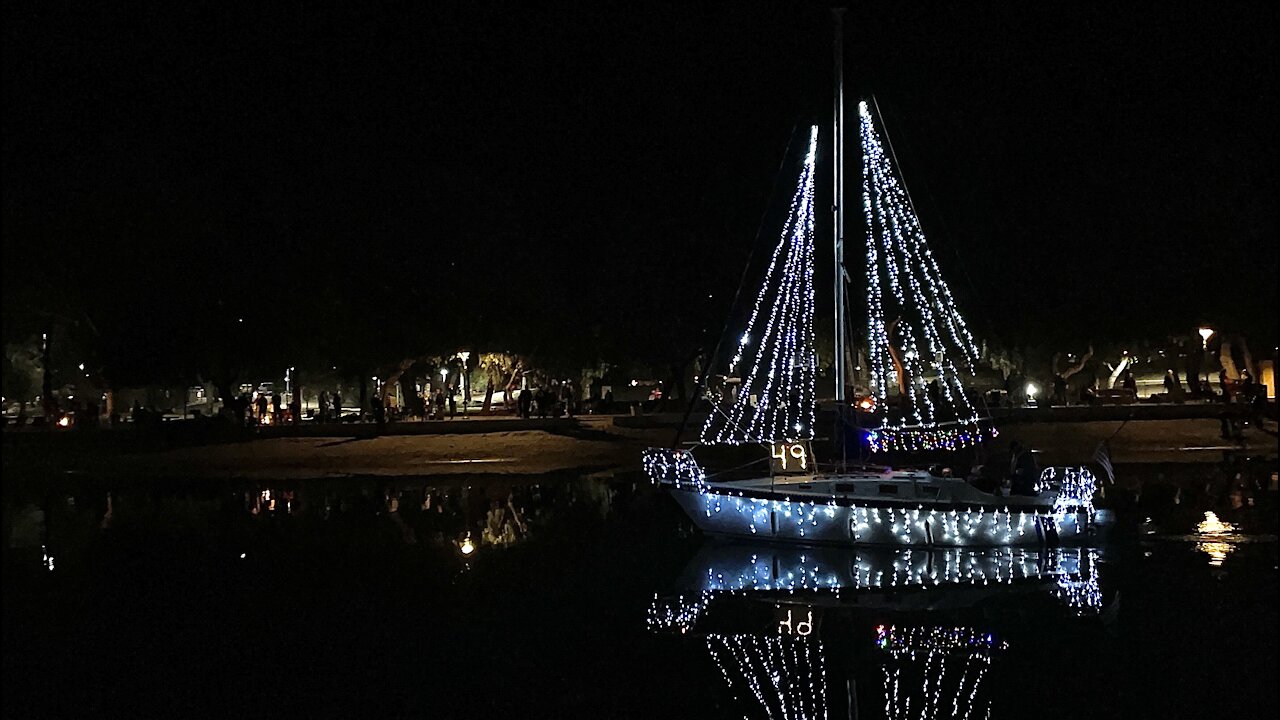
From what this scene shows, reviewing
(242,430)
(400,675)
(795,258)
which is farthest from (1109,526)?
(242,430)

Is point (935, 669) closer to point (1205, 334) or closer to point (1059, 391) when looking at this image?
point (1205, 334)

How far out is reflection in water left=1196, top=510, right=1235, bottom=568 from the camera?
19.7 metres

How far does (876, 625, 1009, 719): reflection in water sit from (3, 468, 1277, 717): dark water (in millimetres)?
40

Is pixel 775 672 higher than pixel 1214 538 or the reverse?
the reverse

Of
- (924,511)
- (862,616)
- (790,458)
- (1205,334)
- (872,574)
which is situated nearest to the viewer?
(862,616)

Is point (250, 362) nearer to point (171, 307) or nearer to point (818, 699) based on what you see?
point (171, 307)

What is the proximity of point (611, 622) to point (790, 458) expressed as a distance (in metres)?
6.60

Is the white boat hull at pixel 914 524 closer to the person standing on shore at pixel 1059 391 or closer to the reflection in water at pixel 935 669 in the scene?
the reflection in water at pixel 935 669

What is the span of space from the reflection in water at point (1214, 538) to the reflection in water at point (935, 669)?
555 centimetres

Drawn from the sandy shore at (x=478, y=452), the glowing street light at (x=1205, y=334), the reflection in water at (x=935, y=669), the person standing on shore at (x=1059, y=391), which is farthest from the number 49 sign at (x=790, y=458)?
the person standing on shore at (x=1059, y=391)

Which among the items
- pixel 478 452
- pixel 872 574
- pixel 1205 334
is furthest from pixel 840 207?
pixel 1205 334

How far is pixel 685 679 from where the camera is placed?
13.6 metres

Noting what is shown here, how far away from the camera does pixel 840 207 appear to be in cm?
2373

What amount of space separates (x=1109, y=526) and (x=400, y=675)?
Result: 11939mm
